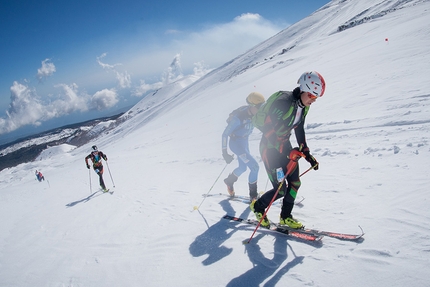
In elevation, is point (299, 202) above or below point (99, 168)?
below

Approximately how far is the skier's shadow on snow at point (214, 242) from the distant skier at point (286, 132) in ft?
3.10

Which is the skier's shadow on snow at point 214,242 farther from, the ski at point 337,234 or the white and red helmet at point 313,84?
the white and red helmet at point 313,84

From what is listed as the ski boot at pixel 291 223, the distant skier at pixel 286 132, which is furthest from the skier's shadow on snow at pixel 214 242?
the ski boot at pixel 291 223

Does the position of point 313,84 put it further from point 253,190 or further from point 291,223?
point 253,190

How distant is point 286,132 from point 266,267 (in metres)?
2.37

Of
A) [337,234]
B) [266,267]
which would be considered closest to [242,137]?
[337,234]

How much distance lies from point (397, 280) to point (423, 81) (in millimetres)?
11181

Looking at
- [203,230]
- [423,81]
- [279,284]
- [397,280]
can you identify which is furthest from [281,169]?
[423,81]

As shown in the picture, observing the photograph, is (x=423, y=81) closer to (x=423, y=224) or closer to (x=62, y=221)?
(x=423, y=224)

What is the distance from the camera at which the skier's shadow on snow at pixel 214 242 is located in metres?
4.27

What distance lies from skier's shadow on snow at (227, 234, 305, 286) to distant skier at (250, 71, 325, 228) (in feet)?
2.12

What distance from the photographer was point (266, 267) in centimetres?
366

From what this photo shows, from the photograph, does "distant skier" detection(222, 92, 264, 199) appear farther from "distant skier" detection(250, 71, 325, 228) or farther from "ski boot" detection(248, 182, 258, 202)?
"distant skier" detection(250, 71, 325, 228)

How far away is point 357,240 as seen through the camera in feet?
12.0
